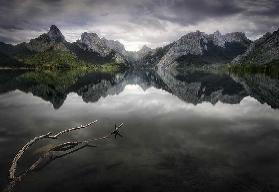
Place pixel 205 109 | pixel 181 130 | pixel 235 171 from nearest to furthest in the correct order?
pixel 235 171, pixel 181 130, pixel 205 109

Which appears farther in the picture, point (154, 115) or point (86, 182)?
point (154, 115)

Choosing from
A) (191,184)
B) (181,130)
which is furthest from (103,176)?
(181,130)

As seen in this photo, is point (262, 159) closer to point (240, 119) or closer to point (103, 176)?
point (103, 176)

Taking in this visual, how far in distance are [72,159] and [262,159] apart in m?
18.5

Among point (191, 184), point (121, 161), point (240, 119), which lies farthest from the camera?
point (240, 119)

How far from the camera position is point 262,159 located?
30.8 m

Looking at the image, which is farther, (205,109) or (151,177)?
(205,109)

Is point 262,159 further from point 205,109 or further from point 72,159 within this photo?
point 205,109

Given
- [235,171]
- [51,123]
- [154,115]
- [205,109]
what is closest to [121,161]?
[235,171]

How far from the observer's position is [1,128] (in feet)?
152

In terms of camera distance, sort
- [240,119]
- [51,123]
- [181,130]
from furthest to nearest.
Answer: [240,119]
[51,123]
[181,130]

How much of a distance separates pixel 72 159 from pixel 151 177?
860 cm

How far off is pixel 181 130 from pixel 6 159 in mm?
23694

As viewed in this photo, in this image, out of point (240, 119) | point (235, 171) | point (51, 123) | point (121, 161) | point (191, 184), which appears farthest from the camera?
point (240, 119)
